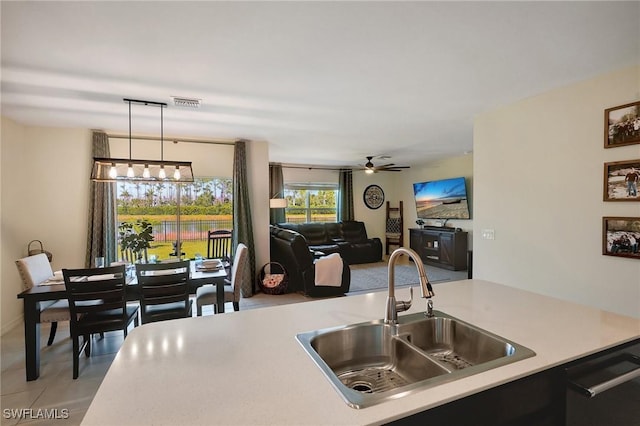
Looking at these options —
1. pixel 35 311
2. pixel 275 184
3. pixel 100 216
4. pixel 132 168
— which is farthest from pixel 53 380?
pixel 275 184

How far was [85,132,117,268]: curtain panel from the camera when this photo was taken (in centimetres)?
414

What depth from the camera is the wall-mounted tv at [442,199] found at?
261 inches

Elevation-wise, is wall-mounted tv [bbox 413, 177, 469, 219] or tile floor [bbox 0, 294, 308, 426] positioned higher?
wall-mounted tv [bbox 413, 177, 469, 219]

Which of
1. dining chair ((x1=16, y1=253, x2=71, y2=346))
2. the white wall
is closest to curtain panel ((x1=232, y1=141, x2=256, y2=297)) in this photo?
dining chair ((x1=16, y1=253, x2=71, y2=346))

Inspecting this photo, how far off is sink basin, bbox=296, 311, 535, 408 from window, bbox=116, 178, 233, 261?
418cm

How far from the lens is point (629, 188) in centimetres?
235

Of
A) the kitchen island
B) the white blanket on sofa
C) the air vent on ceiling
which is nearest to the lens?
the kitchen island

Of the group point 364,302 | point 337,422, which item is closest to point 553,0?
point 364,302

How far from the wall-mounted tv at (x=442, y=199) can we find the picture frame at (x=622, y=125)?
4144 millimetres

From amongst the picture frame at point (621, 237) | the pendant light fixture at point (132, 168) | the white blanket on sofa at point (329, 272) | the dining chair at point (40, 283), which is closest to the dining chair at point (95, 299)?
the dining chair at point (40, 283)

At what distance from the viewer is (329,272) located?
183 inches

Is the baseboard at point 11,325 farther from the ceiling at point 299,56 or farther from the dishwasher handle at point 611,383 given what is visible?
the dishwasher handle at point 611,383

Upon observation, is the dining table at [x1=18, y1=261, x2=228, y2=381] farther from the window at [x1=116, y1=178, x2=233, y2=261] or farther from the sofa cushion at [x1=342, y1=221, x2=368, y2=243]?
the sofa cushion at [x1=342, y1=221, x2=368, y2=243]

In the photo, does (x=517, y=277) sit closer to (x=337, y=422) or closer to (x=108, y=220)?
(x=337, y=422)
